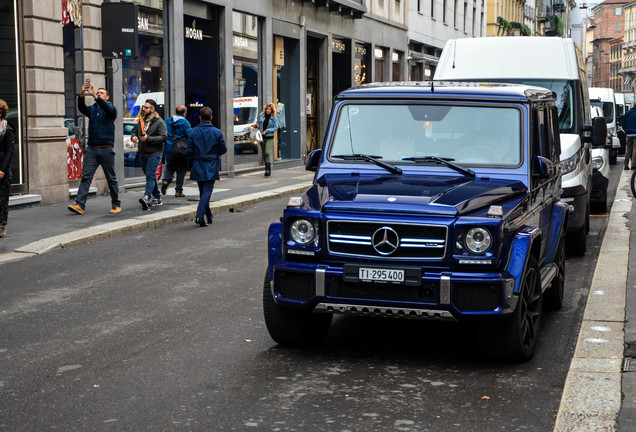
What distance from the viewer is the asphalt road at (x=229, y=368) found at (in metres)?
5.20

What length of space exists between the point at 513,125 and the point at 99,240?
7.34 m

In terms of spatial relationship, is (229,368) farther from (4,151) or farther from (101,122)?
(101,122)

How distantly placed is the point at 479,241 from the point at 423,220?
1.16 ft

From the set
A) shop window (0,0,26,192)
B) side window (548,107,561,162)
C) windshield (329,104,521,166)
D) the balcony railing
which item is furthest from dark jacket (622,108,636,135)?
windshield (329,104,521,166)

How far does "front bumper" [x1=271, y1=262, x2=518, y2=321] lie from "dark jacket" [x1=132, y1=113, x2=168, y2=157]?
32.6 feet

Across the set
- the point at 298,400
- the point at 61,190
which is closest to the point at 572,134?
the point at 298,400

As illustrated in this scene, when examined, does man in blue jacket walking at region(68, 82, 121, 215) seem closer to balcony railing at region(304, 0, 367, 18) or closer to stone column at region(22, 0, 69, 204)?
stone column at region(22, 0, 69, 204)

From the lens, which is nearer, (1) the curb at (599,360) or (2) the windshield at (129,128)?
(1) the curb at (599,360)

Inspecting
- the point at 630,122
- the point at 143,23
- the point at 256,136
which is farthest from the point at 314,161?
the point at 256,136

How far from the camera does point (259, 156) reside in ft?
90.4

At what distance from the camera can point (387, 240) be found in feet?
19.8

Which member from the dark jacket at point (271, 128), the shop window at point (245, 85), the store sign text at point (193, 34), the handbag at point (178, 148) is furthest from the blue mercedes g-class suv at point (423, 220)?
the shop window at point (245, 85)

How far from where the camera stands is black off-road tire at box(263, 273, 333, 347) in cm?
655

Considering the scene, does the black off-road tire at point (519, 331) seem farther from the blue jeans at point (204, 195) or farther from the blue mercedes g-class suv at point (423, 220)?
the blue jeans at point (204, 195)
